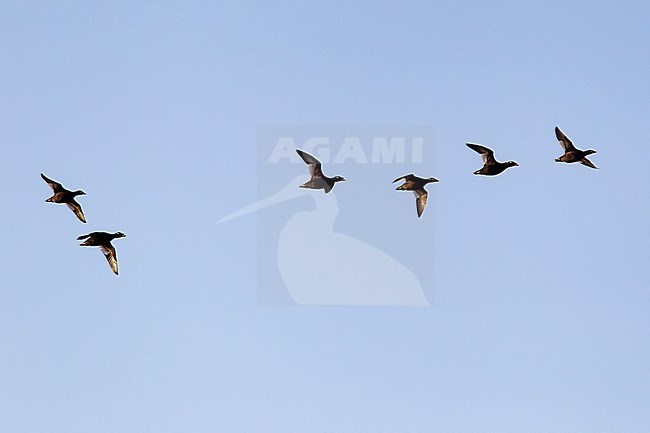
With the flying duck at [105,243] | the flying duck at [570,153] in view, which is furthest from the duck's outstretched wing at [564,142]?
the flying duck at [105,243]

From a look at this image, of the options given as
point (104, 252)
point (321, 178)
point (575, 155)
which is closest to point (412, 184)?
point (321, 178)

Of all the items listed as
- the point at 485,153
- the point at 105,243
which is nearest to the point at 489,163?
the point at 485,153

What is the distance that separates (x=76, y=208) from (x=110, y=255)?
9.89 feet

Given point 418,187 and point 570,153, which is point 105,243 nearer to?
point 418,187

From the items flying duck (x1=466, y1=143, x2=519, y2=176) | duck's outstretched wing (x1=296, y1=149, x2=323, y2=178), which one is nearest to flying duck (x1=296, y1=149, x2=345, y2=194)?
duck's outstretched wing (x1=296, y1=149, x2=323, y2=178)

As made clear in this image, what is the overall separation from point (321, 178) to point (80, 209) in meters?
11.0

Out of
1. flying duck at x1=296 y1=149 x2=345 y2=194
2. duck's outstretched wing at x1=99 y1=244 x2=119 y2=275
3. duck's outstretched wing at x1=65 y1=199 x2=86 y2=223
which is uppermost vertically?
flying duck at x1=296 y1=149 x2=345 y2=194

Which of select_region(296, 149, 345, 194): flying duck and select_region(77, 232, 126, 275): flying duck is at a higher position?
select_region(296, 149, 345, 194): flying duck

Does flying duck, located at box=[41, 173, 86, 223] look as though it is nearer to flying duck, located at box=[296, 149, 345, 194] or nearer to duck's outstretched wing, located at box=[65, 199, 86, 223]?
duck's outstretched wing, located at box=[65, 199, 86, 223]

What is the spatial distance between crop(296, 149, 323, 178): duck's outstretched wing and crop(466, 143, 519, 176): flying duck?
23.2ft

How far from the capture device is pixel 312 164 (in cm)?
5453

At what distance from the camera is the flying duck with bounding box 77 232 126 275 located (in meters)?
53.4

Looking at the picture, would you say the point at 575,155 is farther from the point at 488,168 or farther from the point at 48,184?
the point at 48,184

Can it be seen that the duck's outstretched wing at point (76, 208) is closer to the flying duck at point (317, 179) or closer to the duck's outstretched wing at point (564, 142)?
the flying duck at point (317, 179)
